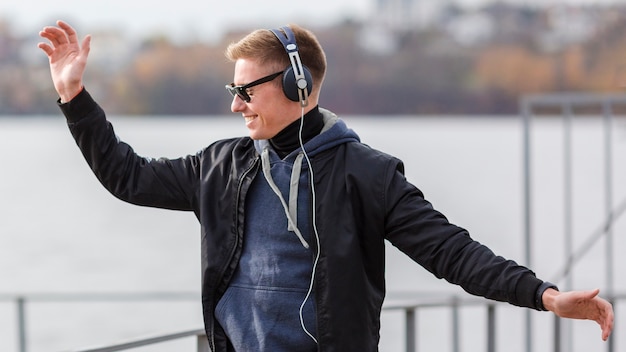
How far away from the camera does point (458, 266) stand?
2025 millimetres

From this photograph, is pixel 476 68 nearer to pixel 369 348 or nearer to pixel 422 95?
pixel 422 95

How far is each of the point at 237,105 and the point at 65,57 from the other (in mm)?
413

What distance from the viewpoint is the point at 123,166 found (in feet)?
7.23

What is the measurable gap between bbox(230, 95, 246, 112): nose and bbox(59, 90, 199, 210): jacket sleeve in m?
0.18

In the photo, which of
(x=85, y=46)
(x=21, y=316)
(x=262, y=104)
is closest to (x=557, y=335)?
(x=21, y=316)

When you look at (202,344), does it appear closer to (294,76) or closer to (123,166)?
(123,166)

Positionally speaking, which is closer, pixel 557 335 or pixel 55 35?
pixel 55 35

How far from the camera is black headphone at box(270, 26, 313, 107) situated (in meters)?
2.08

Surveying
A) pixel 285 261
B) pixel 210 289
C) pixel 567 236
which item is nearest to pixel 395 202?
pixel 285 261

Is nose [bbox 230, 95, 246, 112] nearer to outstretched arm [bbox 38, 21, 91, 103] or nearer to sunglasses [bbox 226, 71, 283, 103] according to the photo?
sunglasses [bbox 226, 71, 283, 103]

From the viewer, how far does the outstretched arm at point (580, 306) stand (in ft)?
6.23

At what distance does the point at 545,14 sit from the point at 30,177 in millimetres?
28515

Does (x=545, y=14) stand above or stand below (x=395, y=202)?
above

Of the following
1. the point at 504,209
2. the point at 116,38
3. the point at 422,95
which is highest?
the point at 116,38
